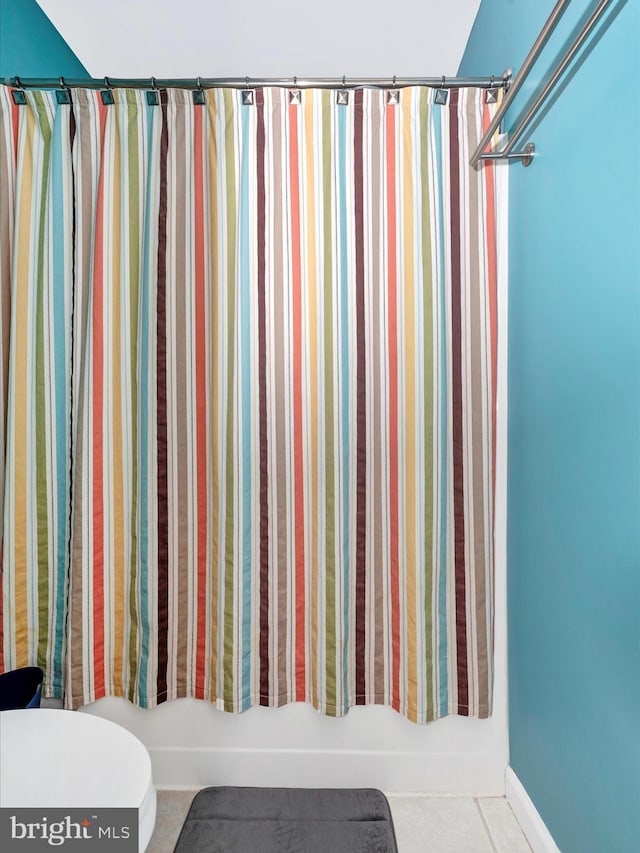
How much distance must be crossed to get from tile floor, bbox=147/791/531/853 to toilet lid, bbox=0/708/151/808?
0.58 meters

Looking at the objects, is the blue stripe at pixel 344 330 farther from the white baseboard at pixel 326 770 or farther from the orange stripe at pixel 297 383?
the white baseboard at pixel 326 770

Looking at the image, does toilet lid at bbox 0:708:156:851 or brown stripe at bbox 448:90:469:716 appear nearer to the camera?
toilet lid at bbox 0:708:156:851

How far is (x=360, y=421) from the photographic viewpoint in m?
1.60

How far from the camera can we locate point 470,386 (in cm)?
158

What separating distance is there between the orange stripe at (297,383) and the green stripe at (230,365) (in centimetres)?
17

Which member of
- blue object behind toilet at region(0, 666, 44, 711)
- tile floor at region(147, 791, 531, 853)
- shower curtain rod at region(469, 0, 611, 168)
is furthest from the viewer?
blue object behind toilet at region(0, 666, 44, 711)

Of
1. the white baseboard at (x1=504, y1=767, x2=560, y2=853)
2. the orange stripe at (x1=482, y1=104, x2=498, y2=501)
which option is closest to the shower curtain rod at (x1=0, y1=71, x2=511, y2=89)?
the orange stripe at (x1=482, y1=104, x2=498, y2=501)

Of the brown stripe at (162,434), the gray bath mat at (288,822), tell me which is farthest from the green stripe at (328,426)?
the brown stripe at (162,434)

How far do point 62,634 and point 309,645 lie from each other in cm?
74

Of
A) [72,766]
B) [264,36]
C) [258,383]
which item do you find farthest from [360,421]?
[264,36]

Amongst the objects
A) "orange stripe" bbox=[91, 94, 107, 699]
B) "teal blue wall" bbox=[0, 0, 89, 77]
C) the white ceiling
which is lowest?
"orange stripe" bbox=[91, 94, 107, 699]

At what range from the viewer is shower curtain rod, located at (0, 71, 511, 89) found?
153 centimetres

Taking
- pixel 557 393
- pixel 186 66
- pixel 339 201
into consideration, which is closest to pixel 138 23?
pixel 186 66

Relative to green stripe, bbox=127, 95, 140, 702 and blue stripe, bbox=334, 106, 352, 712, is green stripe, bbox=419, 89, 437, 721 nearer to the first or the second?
blue stripe, bbox=334, 106, 352, 712
